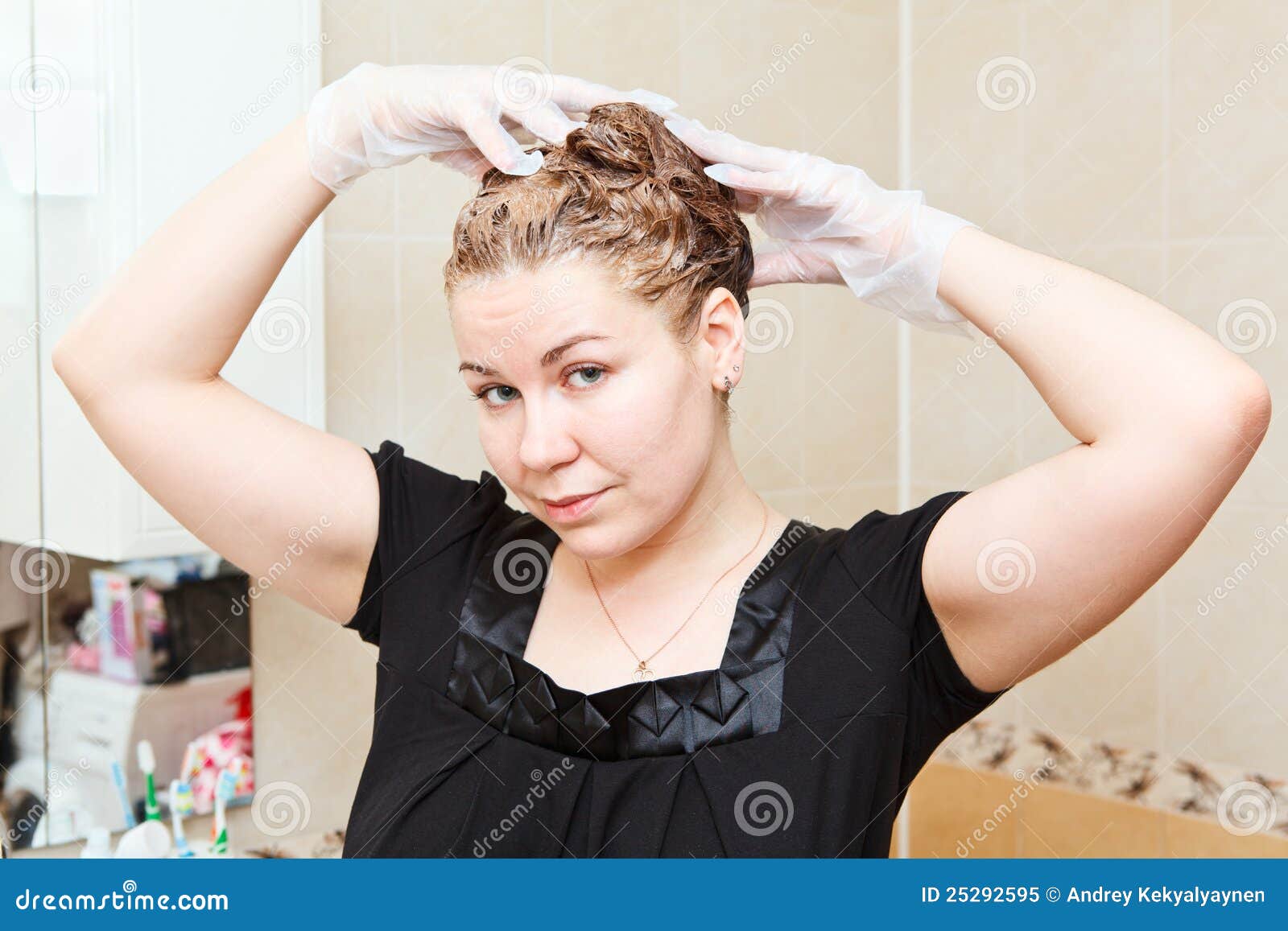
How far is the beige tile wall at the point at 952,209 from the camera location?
1584mm

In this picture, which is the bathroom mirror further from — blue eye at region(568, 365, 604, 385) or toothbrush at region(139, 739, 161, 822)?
A: blue eye at region(568, 365, 604, 385)

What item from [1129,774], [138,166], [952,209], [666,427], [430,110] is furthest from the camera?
[952,209]

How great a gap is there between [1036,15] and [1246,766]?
3.76 ft

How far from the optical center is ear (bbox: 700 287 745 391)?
995 millimetres

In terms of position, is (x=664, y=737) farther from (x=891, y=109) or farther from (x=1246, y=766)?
(x=891, y=109)

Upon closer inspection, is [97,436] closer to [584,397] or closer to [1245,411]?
[584,397]

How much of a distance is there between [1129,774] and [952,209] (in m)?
0.93

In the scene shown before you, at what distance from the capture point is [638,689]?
979 mm

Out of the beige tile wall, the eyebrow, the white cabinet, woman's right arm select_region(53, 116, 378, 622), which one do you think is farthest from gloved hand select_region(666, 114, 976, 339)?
the beige tile wall

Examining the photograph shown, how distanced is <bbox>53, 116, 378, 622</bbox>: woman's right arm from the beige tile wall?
471mm

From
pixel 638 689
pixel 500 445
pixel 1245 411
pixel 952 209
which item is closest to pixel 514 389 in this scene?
pixel 500 445

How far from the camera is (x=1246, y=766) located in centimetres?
164

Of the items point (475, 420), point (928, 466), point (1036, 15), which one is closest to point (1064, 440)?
point (928, 466)
